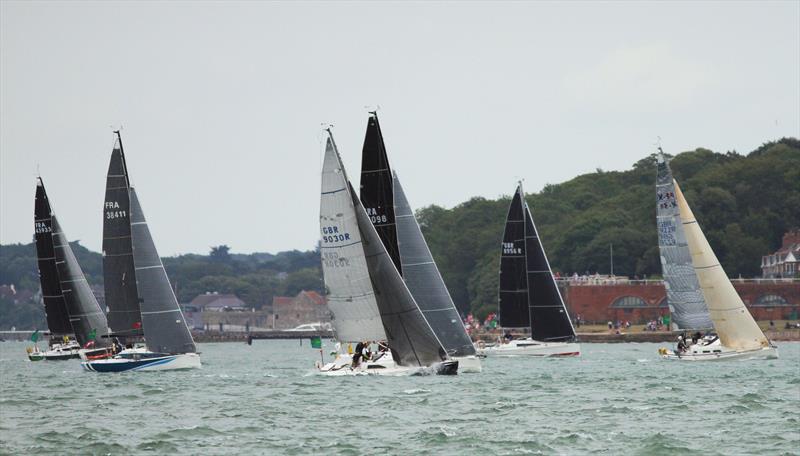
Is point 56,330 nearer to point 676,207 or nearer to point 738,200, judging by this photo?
point 676,207

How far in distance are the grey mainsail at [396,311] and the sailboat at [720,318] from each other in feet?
61.5

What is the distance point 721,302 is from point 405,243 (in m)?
17.1

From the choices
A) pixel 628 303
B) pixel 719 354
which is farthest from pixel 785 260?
pixel 719 354

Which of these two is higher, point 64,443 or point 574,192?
point 574,192

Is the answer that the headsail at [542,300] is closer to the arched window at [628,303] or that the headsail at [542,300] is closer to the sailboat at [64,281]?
the sailboat at [64,281]

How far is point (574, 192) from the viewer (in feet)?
535

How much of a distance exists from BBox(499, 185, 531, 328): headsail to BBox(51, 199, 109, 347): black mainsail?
60.4 feet

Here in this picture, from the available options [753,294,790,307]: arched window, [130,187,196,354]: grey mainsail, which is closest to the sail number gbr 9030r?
[130,187,196,354]: grey mainsail

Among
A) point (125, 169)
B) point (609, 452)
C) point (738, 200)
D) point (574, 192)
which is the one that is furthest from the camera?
point (574, 192)

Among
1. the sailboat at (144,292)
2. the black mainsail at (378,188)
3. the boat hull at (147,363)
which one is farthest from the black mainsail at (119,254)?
the black mainsail at (378,188)

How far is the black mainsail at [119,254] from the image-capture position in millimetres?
55938

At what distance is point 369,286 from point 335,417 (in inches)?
404

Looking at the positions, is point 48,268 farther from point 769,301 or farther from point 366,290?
point 769,301

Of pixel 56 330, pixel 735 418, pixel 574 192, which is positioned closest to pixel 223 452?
pixel 735 418
